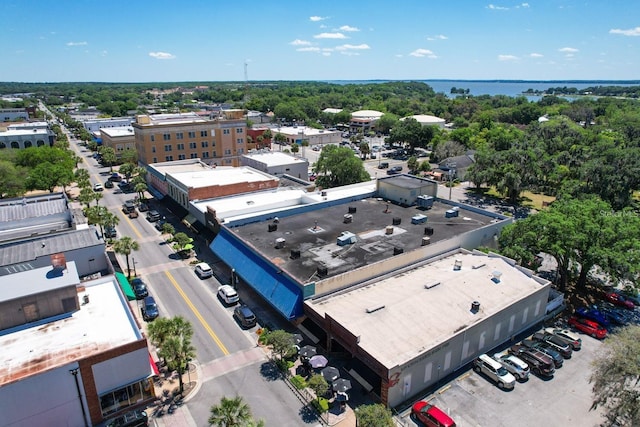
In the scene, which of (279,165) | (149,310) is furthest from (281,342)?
(279,165)

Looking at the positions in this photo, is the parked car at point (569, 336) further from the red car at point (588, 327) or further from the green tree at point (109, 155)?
the green tree at point (109, 155)

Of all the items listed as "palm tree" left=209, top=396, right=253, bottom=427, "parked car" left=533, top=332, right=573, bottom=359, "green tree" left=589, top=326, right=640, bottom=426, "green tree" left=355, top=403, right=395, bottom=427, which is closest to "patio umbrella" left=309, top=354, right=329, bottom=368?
"green tree" left=355, top=403, right=395, bottom=427

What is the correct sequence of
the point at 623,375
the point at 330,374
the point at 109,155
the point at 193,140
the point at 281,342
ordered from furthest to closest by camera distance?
the point at 109,155 < the point at 193,140 < the point at 281,342 < the point at 330,374 < the point at 623,375

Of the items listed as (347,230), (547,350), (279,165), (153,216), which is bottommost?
(547,350)

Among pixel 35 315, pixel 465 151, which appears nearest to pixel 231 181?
pixel 35 315

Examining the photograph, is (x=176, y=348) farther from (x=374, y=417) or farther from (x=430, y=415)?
(x=430, y=415)

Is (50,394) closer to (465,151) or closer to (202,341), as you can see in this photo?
(202,341)
